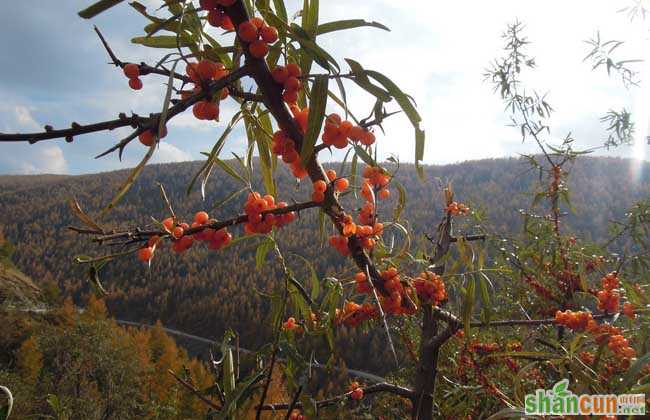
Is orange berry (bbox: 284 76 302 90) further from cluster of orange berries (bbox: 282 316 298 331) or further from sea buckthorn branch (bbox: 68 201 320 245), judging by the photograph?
cluster of orange berries (bbox: 282 316 298 331)

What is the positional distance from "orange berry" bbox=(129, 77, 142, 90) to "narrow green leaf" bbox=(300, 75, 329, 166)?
9.6 inches

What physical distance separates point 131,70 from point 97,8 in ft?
0.31

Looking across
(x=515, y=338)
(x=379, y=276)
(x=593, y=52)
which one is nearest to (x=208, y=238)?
(x=379, y=276)

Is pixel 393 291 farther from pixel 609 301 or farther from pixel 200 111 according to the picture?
pixel 609 301

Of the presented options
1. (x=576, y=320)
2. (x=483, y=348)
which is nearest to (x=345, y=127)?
(x=576, y=320)

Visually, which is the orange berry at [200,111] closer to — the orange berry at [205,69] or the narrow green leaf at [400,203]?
the orange berry at [205,69]

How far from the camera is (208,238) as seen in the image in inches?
26.8

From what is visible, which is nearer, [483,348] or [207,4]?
[207,4]

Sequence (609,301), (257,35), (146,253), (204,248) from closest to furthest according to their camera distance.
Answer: (257,35) → (146,253) → (609,301) → (204,248)

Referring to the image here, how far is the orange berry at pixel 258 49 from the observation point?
484mm

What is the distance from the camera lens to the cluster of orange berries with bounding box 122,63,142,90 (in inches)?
20.3

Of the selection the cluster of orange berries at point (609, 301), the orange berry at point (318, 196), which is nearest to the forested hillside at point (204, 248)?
the cluster of orange berries at point (609, 301)

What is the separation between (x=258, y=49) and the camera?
0.48 meters

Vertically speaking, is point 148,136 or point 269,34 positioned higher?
point 269,34
